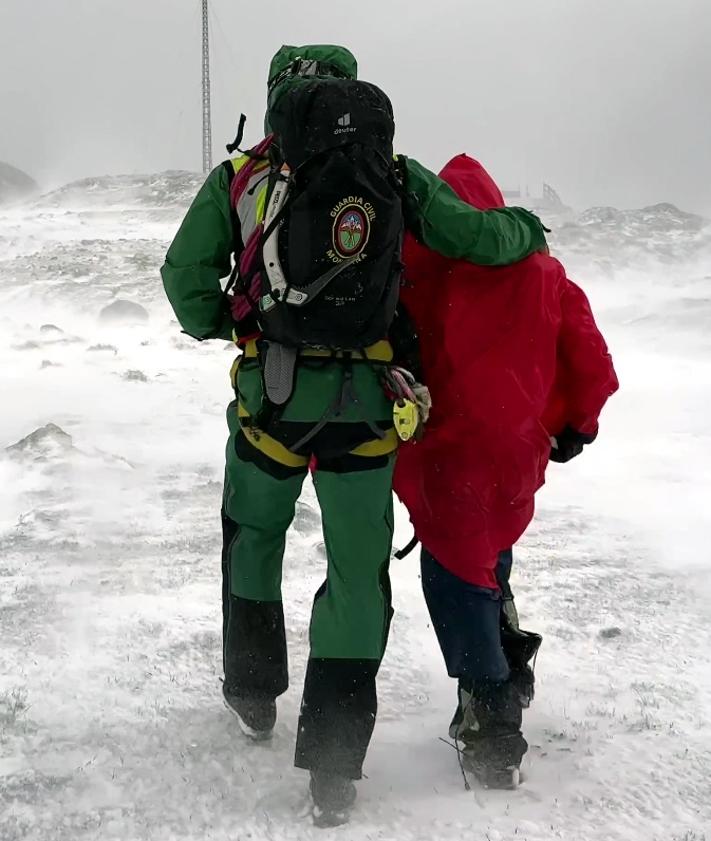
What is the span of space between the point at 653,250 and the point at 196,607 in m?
35.4

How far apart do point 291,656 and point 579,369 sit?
2.10 metres

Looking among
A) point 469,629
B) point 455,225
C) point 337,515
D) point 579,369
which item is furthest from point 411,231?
point 469,629

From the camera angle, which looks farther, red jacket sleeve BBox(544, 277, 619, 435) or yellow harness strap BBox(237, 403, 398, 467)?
red jacket sleeve BBox(544, 277, 619, 435)

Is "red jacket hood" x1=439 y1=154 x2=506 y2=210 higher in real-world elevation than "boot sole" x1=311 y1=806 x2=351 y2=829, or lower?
higher

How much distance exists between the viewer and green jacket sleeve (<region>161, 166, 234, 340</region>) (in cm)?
282

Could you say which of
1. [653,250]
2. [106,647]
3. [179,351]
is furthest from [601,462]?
[653,250]

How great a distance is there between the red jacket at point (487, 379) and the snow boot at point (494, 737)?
0.44 m

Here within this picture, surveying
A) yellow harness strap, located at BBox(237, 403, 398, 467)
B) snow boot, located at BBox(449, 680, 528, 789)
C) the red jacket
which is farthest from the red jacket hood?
snow boot, located at BBox(449, 680, 528, 789)

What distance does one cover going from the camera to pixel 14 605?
4.40m

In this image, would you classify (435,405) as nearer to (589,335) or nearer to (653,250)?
(589,335)

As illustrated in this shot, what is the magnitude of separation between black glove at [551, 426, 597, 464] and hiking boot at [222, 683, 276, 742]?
161 cm

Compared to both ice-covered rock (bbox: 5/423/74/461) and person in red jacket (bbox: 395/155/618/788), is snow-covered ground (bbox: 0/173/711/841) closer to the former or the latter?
ice-covered rock (bbox: 5/423/74/461)

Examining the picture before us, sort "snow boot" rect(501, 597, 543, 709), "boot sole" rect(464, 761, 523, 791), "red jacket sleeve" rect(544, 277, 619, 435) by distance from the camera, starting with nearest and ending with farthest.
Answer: "boot sole" rect(464, 761, 523, 791) → "red jacket sleeve" rect(544, 277, 619, 435) → "snow boot" rect(501, 597, 543, 709)

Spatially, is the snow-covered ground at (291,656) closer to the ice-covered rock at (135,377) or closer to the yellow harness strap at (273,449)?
the yellow harness strap at (273,449)
